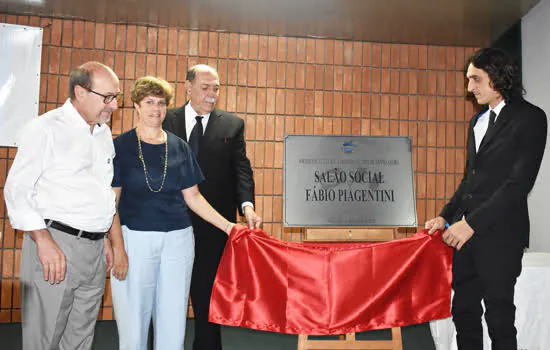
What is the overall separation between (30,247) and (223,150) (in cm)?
122

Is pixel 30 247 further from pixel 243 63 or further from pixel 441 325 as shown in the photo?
pixel 243 63

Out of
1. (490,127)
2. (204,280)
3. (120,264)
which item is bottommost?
(204,280)

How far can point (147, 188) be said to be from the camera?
2158 mm

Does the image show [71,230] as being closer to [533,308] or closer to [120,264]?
[120,264]

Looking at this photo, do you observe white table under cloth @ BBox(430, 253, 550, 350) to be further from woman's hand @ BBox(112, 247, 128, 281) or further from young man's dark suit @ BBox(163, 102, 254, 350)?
woman's hand @ BBox(112, 247, 128, 281)

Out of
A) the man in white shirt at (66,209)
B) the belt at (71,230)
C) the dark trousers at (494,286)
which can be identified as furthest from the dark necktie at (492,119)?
the belt at (71,230)

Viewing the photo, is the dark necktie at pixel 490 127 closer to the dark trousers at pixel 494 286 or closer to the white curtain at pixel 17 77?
the dark trousers at pixel 494 286

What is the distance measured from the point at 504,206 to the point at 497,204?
0.03 meters

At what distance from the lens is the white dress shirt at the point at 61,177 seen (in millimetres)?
1763

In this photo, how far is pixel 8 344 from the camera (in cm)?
361

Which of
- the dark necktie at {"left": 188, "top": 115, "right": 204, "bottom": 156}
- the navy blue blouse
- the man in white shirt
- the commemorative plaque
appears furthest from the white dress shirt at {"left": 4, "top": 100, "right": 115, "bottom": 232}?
the commemorative plaque

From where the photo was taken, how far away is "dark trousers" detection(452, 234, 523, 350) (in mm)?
2131

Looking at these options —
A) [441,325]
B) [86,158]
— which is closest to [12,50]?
[86,158]

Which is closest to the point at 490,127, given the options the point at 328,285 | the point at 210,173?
the point at 328,285
